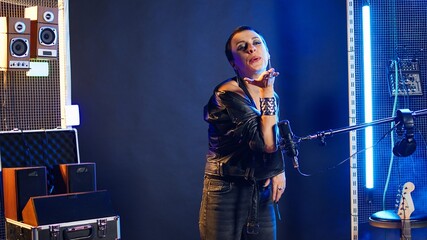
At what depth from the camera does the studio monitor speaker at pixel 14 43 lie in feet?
15.2

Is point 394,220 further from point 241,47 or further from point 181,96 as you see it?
point 241,47

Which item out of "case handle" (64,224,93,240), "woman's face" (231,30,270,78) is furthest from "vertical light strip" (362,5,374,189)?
"case handle" (64,224,93,240)

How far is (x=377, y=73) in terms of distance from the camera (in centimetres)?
547

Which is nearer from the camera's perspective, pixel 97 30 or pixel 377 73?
pixel 97 30

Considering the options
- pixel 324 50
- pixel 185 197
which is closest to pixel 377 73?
pixel 324 50

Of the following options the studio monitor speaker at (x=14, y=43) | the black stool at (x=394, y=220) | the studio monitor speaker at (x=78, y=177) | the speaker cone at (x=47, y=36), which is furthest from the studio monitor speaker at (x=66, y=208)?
the black stool at (x=394, y=220)

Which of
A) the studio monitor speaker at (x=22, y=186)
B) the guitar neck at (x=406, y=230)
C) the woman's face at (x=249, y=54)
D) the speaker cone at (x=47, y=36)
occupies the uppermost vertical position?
the speaker cone at (x=47, y=36)

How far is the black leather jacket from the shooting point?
330 centimetres

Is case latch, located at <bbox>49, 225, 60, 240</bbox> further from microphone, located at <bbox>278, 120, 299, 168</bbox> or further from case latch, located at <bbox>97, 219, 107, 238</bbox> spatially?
microphone, located at <bbox>278, 120, 299, 168</bbox>

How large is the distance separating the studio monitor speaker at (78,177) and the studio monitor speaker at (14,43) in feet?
2.57

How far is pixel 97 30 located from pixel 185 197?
1.43 metres

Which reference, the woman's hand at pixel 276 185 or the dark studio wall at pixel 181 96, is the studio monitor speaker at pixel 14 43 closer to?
the dark studio wall at pixel 181 96

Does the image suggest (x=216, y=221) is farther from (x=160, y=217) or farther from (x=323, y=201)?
(x=323, y=201)

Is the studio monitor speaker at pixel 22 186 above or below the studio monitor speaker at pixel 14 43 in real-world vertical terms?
below
